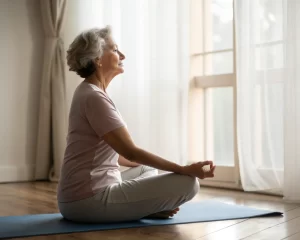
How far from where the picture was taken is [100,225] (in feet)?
6.95

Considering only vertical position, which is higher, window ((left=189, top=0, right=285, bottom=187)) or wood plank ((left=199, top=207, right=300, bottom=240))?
window ((left=189, top=0, right=285, bottom=187))

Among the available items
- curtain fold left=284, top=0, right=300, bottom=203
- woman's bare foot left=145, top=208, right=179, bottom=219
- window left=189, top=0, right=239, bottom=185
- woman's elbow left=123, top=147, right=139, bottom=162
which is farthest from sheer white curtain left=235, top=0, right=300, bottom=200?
woman's elbow left=123, top=147, right=139, bottom=162

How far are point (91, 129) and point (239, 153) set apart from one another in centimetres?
138

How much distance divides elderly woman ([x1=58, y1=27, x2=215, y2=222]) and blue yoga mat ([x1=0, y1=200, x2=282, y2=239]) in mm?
47

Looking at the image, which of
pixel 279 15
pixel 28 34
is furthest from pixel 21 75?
pixel 279 15

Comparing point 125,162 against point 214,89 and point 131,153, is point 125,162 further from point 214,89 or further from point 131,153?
point 214,89

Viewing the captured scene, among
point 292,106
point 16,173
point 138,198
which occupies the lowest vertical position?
point 16,173

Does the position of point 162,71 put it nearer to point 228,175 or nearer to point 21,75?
point 228,175

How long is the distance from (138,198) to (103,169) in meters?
0.21

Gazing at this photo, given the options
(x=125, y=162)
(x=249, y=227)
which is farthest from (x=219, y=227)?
(x=125, y=162)

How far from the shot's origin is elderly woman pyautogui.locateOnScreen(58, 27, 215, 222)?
202cm

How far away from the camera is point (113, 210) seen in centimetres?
210

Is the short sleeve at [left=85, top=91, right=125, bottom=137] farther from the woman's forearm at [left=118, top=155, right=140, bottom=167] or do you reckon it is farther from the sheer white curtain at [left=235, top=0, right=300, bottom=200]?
the sheer white curtain at [left=235, top=0, right=300, bottom=200]

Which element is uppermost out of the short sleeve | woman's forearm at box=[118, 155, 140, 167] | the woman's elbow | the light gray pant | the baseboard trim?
the short sleeve
